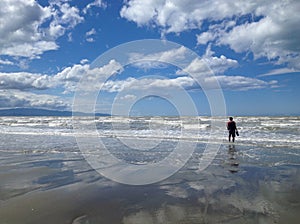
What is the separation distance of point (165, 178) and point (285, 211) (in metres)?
3.85

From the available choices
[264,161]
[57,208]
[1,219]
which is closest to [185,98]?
[264,161]

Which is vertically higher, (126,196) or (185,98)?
(185,98)

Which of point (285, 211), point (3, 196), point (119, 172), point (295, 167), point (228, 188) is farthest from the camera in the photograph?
point (295, 167)

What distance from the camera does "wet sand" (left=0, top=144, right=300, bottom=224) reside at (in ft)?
17.8

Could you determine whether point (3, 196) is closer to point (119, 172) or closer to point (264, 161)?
point (119, 172)

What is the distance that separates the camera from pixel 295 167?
1067 centimetres

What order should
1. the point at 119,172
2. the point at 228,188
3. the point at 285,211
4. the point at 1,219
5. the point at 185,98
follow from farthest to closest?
the point at 185,98 < the point at 119,172 < the point at 228,188 < the point at 285,211 < the point at 1,219

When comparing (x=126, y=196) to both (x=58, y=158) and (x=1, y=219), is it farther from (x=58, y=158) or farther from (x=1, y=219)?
(x=58, y=158)

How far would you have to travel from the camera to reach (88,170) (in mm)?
9945

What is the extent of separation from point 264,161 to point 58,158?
8850 mm

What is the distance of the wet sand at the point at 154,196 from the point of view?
542 cm

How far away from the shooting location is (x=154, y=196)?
684 centimetres

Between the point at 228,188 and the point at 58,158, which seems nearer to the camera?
the point at 228,188

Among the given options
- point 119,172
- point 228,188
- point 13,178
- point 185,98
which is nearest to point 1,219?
point 13,178
